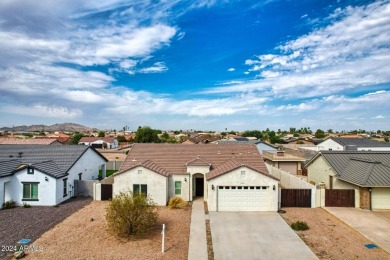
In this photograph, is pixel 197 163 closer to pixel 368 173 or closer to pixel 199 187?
pixel 199 187

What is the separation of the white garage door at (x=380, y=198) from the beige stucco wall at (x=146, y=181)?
15.7m

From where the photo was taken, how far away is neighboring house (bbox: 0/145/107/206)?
22.0m

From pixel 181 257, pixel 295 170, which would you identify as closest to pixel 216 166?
pixel 181 257

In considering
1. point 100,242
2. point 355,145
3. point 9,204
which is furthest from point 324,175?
point 355,145

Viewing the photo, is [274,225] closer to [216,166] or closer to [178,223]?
[178,223]

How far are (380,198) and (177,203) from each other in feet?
49.6

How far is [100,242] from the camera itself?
1447cm

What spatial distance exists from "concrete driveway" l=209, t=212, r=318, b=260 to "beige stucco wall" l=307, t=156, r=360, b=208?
7526 millimetres

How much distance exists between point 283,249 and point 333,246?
2.63m

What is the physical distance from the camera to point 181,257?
12961 mm

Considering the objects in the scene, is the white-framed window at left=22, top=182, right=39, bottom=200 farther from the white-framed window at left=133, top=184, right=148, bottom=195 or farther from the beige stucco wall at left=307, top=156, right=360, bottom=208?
the beige stucco wall at left=307, top=156, right=360, bottom=208

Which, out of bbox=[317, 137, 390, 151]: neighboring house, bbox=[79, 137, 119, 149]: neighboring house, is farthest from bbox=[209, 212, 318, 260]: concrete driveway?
bbox=[79, 137, 119, 149]: neighboring house

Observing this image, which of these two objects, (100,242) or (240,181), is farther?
(240,181)

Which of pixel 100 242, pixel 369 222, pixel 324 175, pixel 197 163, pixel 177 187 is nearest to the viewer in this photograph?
pixel 100 242
